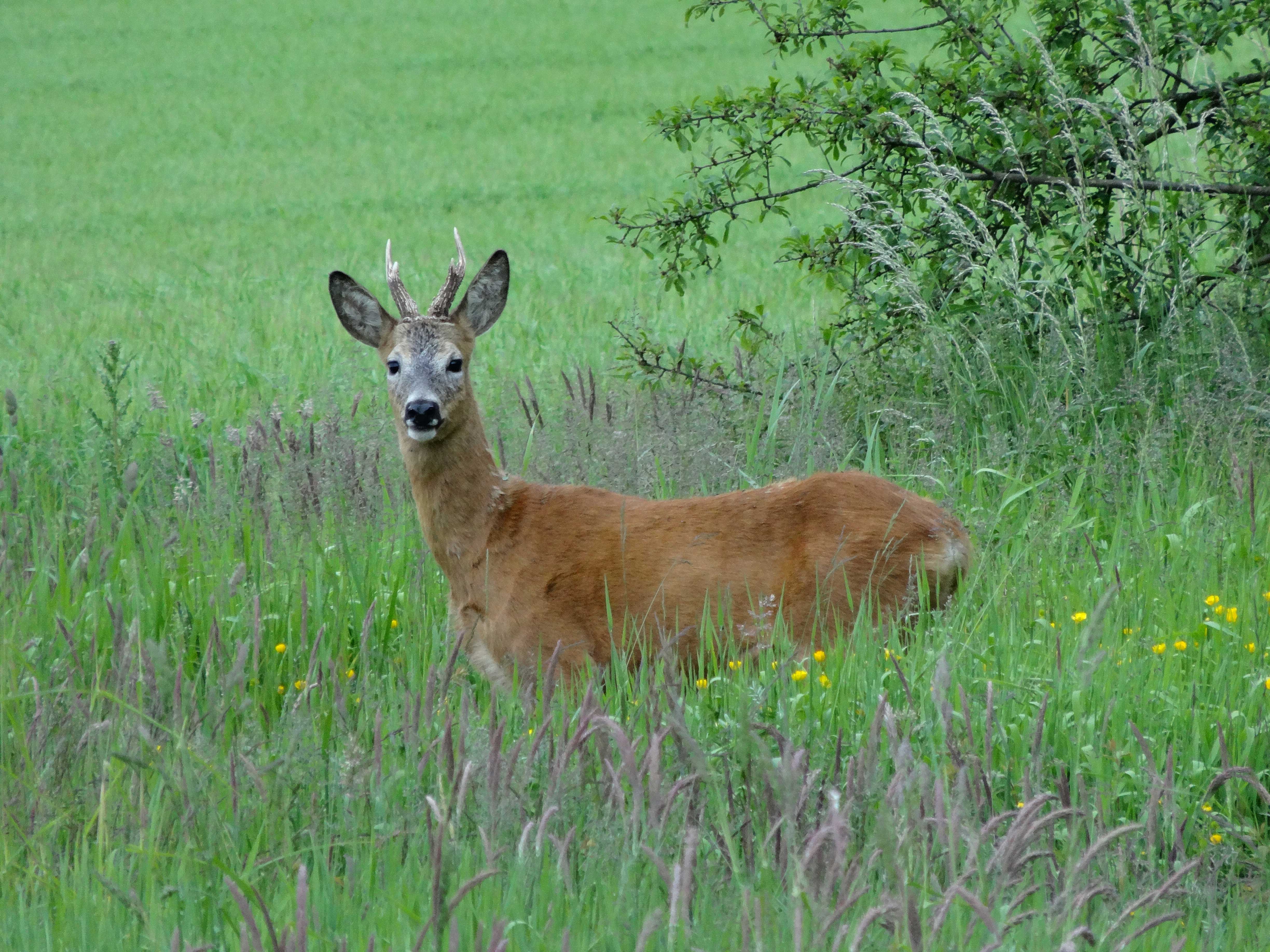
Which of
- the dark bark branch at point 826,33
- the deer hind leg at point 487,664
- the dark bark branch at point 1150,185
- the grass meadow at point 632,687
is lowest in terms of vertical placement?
the deer hind leg at point 487,664

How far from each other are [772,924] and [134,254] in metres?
14.9

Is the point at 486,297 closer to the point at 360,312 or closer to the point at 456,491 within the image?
the point at 360,312

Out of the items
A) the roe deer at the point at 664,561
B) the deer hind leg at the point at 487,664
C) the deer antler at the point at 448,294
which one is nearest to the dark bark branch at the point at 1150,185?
the roe deer at the point at 664,561

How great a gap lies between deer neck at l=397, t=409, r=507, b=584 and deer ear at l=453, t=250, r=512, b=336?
428mm

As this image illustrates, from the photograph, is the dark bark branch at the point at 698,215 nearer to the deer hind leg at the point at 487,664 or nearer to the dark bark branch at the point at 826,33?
the dark bark branch at the point at 826,33

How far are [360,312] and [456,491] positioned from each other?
30.9 inches

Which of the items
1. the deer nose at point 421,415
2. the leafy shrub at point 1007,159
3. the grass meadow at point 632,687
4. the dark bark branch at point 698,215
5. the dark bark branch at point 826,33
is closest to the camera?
the grass meadow at point 632,687

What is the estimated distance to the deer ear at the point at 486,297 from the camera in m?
4.88

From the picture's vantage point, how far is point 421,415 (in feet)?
14.5

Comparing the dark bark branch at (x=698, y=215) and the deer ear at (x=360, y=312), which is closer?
the deer ear at (x=360, y=312)

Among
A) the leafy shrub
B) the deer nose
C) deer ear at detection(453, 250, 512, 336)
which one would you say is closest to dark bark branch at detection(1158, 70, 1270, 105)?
the leafy shrub

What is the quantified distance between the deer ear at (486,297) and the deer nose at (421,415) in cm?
54

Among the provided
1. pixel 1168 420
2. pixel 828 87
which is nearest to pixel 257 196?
pixel 828 87

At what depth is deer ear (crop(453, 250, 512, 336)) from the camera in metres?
4.88
